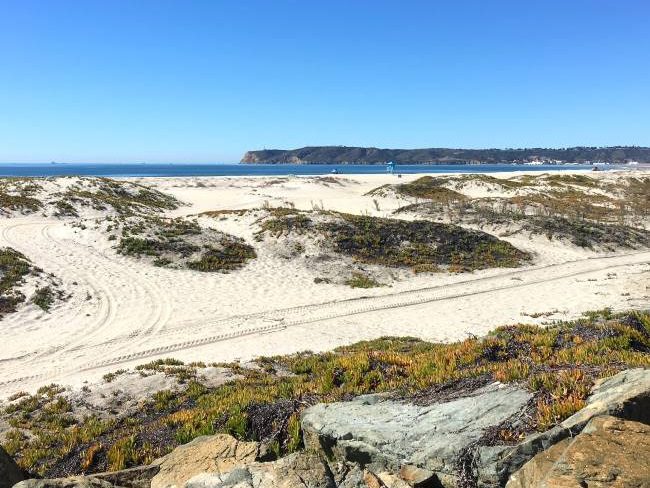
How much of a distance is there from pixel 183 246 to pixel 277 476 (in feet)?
80.0

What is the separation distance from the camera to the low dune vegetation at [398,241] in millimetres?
27953

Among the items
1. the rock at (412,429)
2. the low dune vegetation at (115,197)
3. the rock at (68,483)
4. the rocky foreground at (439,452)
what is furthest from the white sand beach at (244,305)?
the low dune vegetation at (115,197)

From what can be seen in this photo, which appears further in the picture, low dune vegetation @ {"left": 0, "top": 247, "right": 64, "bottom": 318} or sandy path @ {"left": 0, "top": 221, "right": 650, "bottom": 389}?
low dune vegetation @ {"left": 0, "top": 247, "right": 64, "bottom": 318}

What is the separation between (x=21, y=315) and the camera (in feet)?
59.2

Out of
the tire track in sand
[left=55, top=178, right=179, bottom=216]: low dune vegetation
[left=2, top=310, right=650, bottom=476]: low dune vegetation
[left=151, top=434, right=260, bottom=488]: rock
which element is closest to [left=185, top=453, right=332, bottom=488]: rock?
[left=151, top=434, right=260, bottom=488]: rock

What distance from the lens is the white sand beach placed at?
1547cm

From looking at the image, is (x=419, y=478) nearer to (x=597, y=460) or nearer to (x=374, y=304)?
(x=597, y=460)

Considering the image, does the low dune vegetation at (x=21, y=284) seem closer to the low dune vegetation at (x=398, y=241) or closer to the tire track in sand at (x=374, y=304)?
the tire track in sand at (x=374, y=304)

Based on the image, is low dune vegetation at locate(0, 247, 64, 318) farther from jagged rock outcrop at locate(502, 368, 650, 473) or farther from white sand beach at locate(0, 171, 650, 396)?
jagged rock outcrop at locate(502, 368, 650, 473)

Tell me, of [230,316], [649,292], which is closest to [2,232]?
[230,316]

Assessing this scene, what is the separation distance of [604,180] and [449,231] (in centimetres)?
5991

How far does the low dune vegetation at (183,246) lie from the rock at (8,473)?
19.9 m

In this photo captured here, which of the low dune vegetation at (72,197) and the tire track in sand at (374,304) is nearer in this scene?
the tire track in sand at (374,304)

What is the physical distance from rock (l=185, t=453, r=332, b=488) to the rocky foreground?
1 centimetres
